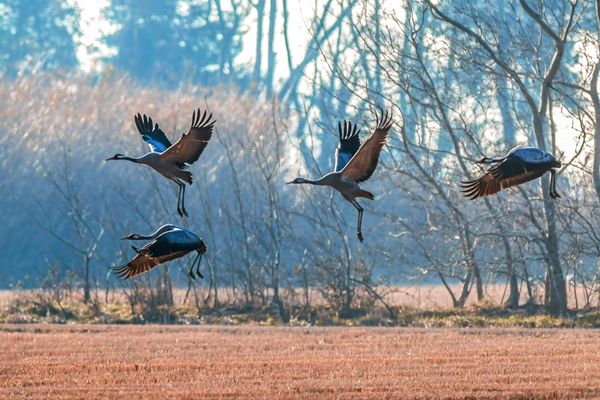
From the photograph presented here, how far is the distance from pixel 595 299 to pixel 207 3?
43385 millimetres

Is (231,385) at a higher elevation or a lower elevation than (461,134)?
lower

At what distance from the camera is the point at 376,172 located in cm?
2797

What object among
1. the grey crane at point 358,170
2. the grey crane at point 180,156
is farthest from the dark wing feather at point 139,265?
the grey crane at point 358,170

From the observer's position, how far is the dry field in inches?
559

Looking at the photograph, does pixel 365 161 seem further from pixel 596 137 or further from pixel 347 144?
pixel 596 137

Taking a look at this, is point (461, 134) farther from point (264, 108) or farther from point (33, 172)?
point (33, 172)

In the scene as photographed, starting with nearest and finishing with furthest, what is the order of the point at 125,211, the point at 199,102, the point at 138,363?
the point at 138,363 < the point at 199,102 < the point at 125,211

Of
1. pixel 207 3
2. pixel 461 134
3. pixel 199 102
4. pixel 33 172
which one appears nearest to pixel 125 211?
pixel 33 172

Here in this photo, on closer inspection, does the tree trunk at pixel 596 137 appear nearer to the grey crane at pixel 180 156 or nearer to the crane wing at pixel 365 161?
the crane wing at pixel 365 161

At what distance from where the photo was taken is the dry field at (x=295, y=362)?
1420 centimetres

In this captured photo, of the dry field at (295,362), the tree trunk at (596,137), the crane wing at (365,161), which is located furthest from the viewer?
the tree trunk at (596,137)


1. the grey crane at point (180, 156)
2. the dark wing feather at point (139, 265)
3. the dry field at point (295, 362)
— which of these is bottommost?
the dry field at point (295, 362)

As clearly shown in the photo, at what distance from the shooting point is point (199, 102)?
33750 millimetres

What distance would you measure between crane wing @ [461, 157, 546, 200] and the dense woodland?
11408 mm
